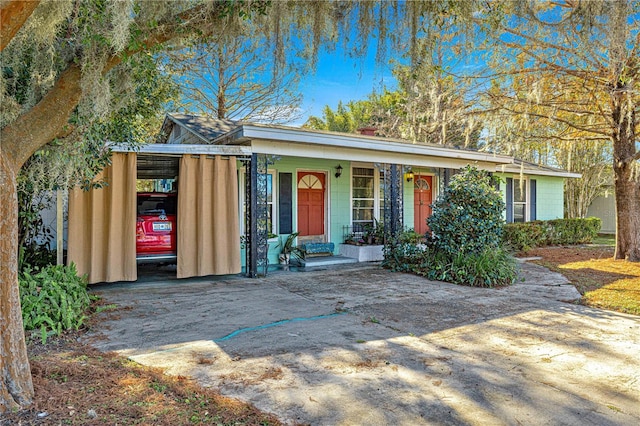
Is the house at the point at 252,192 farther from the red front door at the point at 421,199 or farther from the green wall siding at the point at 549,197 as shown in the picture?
the green wall siding at the point at 549,197

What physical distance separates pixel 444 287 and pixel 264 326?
3817 millimetres

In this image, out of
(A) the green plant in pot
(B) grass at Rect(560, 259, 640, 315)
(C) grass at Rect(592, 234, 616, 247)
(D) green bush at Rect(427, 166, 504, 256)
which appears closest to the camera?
(B) grass at Rect(560, 259, 640, 315)

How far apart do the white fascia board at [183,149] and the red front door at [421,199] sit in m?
6.42

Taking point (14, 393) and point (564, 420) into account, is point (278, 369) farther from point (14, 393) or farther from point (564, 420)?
point (564, 420)

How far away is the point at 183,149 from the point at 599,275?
857 cm

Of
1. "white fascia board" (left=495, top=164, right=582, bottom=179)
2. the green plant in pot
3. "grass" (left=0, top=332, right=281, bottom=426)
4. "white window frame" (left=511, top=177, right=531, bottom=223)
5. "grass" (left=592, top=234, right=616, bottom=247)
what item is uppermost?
"white fascia board" (left=495, top=164, right=582, bottom=179)

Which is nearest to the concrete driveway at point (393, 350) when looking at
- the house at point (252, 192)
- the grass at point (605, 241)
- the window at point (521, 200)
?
the house at point (252, 192)

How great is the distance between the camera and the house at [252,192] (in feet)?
21.6

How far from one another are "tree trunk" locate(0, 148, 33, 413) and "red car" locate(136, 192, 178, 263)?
15.3 feet

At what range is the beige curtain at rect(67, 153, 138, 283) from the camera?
248 inches

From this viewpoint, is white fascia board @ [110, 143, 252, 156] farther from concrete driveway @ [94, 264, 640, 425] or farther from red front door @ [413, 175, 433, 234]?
red front door @ [413, 175, 433, 234]

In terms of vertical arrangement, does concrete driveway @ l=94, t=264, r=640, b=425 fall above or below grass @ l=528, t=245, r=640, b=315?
below

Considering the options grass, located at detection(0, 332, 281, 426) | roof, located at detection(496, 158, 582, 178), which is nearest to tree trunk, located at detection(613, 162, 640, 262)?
roof, located at detection(496, 158, 582, 178)

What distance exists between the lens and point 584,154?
18844 mm
